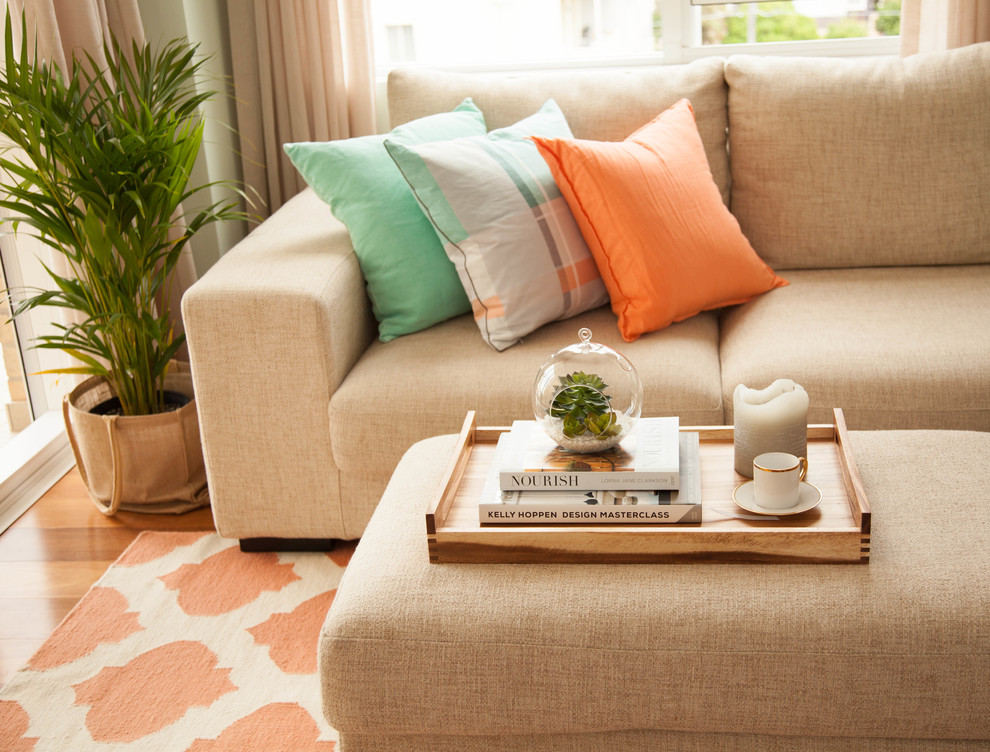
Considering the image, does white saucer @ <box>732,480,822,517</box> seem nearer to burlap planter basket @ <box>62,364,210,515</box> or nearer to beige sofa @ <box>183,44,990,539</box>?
beige sofa @ <box>183,44,990,539</box>

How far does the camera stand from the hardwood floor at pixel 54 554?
198 cm

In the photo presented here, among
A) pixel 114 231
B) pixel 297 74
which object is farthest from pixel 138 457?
pixel 297 74

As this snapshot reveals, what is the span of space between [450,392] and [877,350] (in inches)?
32.5

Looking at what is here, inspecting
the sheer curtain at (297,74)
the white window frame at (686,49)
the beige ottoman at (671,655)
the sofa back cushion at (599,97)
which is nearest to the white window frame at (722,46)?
the white window frame at (686,49)

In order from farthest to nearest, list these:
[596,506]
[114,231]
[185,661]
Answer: [114,231] → [185,661] → [596,506]

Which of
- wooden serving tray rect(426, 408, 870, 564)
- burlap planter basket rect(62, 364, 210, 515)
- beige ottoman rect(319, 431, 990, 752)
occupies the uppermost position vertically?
wooden serving tray rect(426, 408, 870, 564)

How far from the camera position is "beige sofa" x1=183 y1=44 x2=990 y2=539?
1919mm

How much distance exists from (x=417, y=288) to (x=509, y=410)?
0.38 m

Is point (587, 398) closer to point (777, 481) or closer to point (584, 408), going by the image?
point (584, 408)

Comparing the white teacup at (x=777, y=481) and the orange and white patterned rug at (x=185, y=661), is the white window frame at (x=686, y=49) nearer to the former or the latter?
the orange and white patterned rug at (x=185, y=661)

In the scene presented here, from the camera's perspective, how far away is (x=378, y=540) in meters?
1.41

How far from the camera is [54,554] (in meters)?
2.24

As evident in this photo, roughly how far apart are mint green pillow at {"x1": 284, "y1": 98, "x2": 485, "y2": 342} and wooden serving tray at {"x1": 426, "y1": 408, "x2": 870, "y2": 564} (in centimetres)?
82

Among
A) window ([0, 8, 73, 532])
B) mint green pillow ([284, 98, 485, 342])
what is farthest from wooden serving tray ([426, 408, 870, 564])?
window ([0, 8, 73, 532])
